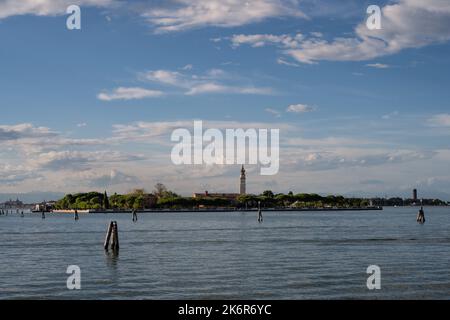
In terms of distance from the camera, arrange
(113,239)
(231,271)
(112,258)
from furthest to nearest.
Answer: (113,239), (112,258), (231,271)

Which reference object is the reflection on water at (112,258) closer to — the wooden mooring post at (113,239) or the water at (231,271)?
the water at (231,271)

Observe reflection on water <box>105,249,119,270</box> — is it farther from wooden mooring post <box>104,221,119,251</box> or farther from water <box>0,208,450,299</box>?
wooden mooring post <box>104,221,119,251</box>

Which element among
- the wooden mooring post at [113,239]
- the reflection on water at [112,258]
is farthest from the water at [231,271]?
the wooden mooring post at [113,239]

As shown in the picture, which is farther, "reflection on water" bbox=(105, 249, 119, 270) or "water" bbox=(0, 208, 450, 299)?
"reflection on water" bbox=(105, 249, 119, 270)

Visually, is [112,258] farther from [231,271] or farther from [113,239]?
[231,271]

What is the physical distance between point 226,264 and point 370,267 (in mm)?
9073

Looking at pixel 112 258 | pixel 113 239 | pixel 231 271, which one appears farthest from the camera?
pixel 113 239

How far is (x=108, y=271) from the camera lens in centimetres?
3725

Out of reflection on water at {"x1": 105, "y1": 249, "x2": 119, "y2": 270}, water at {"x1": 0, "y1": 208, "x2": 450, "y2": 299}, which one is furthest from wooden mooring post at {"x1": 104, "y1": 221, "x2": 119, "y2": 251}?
water at {"x1": 0, "y1": 208, "x2": 450, "y2": 299}

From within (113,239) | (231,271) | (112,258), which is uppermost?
(113,239)

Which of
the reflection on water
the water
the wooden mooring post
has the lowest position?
the reflection on water

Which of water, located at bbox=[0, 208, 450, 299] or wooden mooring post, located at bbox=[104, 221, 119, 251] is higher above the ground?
wooden mooring post, located at bbox=[104, 221, 119, 251]

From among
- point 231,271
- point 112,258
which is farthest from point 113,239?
point 231,271
